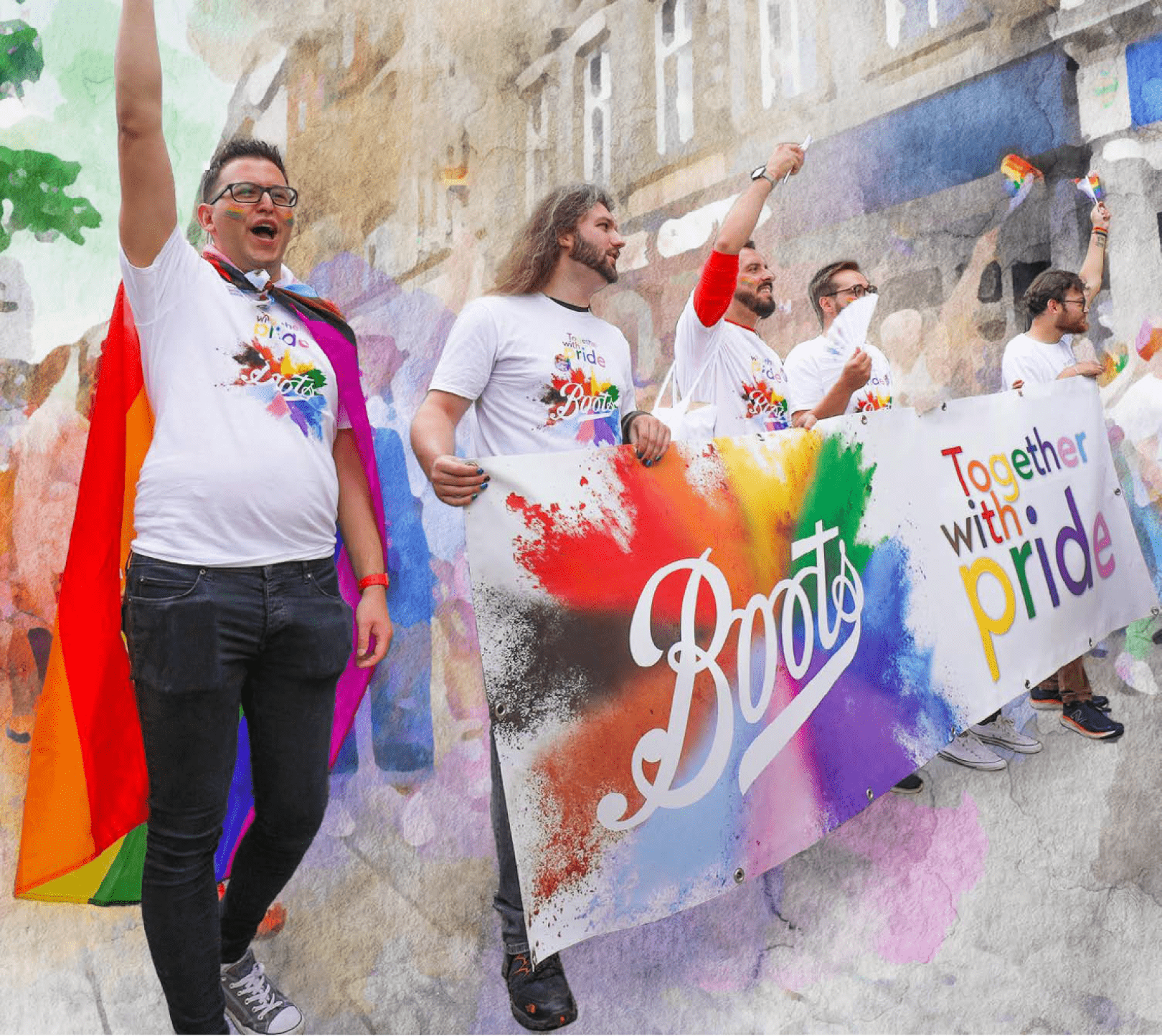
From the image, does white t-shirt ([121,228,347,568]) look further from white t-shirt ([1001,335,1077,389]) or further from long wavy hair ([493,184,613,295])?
white t-shirt ([1001,335,1077,389])

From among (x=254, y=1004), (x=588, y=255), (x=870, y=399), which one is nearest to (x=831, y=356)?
(x=870, y=399)

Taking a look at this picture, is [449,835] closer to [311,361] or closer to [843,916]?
[843,916]

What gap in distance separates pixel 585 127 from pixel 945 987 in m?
2.10

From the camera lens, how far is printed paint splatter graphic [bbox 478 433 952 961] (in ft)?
4.16

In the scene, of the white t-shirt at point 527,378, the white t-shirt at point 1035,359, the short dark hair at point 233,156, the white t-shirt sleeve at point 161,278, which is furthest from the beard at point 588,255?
the white t-shirt at point 1035,359

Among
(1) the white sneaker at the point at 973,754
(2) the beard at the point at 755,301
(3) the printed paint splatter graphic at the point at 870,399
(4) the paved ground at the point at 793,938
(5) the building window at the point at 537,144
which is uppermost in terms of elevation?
(5) the building window at the point at 537,144

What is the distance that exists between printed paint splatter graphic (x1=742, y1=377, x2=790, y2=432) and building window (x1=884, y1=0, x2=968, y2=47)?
106 cm

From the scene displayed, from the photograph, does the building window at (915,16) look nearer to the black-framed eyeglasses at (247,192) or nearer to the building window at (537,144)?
the building window at (537,144)

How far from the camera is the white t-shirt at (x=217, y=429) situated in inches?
47.8

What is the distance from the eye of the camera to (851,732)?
5.09 feet

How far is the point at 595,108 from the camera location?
2.43 metres

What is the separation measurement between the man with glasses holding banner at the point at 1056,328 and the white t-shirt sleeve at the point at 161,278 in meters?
1.89

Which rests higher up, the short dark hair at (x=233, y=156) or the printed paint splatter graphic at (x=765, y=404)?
the short dark hair at (x=233, y=156)

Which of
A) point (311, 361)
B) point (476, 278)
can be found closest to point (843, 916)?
point (311, 361)
